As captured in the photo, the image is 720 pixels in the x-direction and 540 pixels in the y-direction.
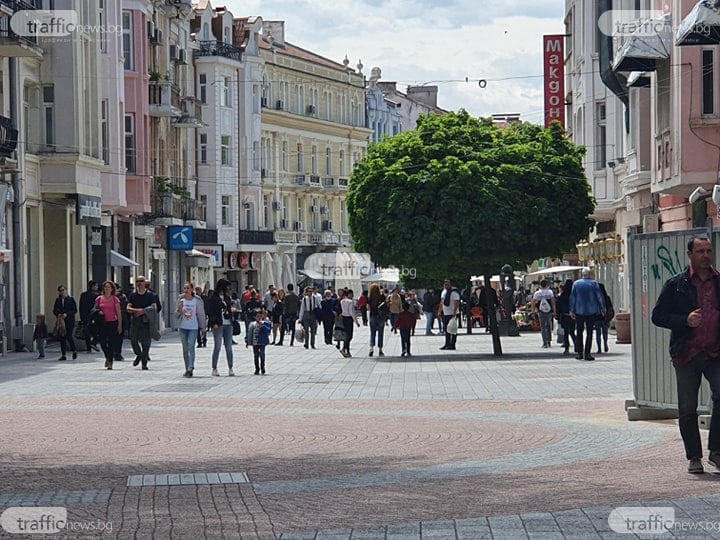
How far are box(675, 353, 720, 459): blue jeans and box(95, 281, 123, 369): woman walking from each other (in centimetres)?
1967

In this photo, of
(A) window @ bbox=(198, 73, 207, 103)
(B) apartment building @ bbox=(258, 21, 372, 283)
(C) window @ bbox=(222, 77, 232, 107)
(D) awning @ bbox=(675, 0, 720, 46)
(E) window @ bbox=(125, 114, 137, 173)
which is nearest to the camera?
(D) awning @ bbox=(675, 0, 720, 46)

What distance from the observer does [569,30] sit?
204 feet

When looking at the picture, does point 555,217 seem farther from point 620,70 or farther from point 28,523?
point 28,523

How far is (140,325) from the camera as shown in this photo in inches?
1199

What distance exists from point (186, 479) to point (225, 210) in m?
74.6

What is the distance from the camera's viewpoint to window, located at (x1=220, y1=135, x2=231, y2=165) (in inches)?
3300

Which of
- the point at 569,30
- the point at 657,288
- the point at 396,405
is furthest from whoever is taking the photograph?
the point at 569,30

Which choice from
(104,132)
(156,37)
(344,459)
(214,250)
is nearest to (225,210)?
(214,250)

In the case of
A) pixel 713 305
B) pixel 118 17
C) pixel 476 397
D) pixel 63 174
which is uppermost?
pixel 118 17

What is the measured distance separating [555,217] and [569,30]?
2869 centimetres

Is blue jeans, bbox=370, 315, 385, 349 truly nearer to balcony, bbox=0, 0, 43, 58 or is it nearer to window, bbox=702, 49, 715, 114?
window, bbox=702, 49, 715, 114

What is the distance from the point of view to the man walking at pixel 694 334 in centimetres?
1177

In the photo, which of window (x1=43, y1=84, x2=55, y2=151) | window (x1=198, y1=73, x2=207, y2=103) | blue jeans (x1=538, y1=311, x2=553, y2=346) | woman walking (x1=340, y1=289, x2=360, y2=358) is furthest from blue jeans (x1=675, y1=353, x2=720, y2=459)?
window (x1=198, y1=73, x2=207, y2=103)

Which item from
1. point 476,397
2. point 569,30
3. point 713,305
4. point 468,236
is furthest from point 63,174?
point 713,305
